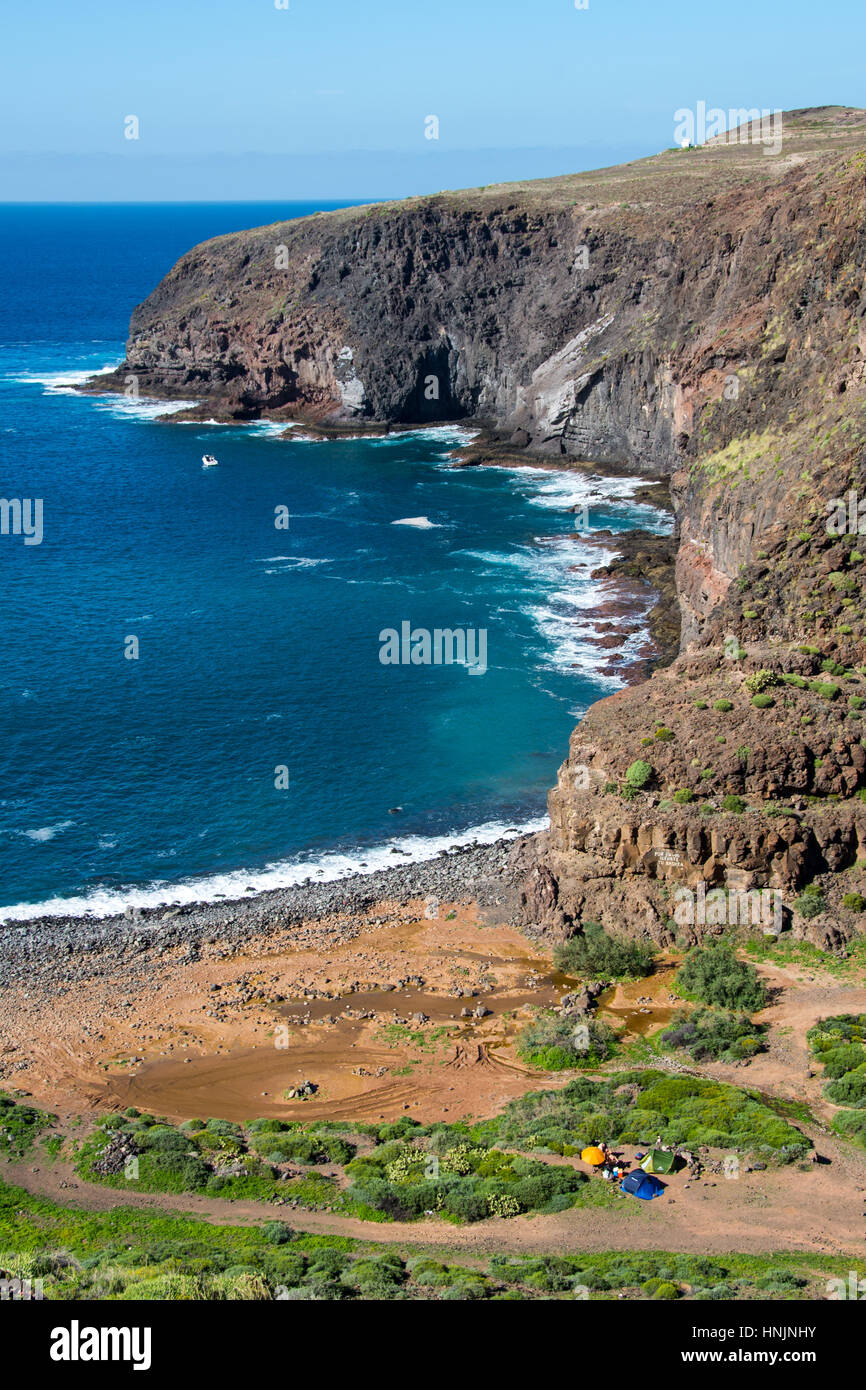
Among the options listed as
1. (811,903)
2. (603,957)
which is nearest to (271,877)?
(603,957)

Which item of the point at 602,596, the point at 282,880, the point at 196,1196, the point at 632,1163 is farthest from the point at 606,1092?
the point at 602,596

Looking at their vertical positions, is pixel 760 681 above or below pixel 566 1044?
above

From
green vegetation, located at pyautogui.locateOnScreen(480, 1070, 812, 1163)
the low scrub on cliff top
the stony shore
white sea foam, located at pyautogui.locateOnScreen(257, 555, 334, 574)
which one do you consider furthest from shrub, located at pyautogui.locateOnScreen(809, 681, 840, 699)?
white sea foam, located at pyautogui.locateOnScreen(257, 555, 334, 574)

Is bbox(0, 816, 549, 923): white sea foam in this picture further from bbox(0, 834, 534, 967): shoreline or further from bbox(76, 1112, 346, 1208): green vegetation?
bbox(76, 1112, 346, 1208): green vegetation

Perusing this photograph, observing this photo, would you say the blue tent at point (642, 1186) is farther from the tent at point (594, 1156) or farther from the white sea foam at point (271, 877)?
the white sea foam at point (271, 877)

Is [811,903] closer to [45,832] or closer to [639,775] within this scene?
[639,775]
